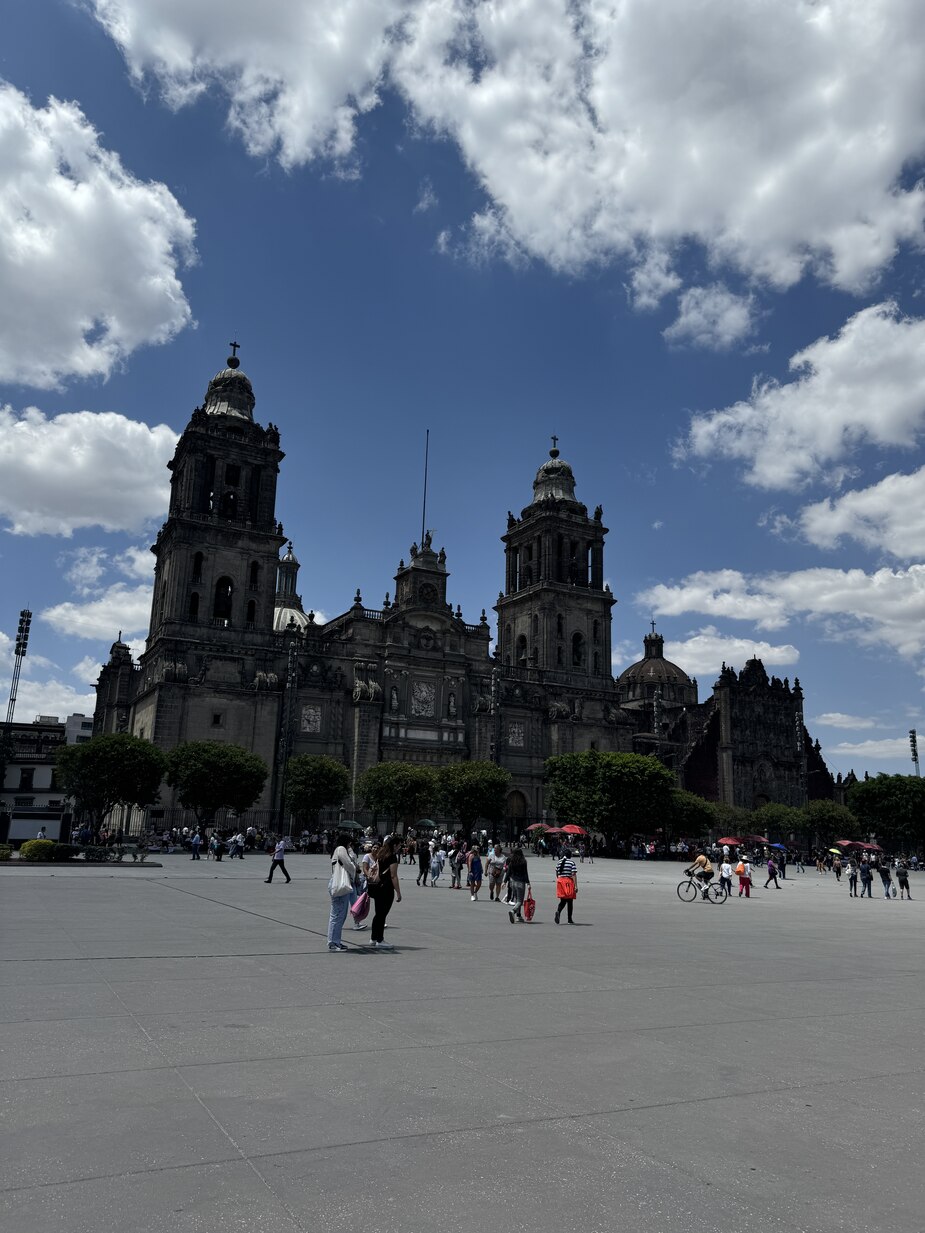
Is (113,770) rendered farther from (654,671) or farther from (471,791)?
(654,671)

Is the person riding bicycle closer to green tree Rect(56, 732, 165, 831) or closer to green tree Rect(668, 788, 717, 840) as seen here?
green tree Rect(56, 732, 165, 831)

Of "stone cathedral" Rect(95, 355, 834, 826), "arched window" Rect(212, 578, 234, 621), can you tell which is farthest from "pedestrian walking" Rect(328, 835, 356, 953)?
"arched window" Rect(212, 578, 234, 621)

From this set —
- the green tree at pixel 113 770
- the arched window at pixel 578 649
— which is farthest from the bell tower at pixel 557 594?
the green tree at pixel 113 770

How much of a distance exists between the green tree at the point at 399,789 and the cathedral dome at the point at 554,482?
35159mm

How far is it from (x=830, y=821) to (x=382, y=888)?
75.7 meters

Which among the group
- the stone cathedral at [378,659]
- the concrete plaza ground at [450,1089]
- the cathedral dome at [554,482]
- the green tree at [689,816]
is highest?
the cathedral dome at [554,482]

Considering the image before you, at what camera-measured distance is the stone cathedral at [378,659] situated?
70.2 metres

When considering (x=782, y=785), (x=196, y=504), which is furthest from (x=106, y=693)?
(x=782, y=785)

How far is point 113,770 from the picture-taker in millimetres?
53688

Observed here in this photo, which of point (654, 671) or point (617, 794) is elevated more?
point (654, 671)

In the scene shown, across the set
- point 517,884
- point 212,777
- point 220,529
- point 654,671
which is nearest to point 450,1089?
point 517,884

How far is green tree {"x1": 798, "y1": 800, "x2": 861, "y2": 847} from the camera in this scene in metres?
81.1

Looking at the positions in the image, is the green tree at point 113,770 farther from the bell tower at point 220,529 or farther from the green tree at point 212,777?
the bell tower at point 220,529

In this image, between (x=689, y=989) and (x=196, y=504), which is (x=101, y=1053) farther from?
(x=196, y=504)
